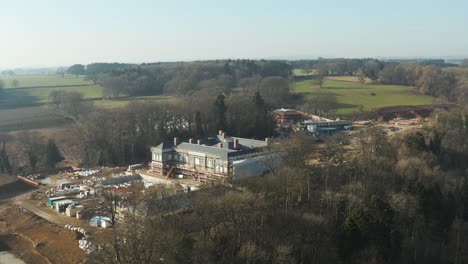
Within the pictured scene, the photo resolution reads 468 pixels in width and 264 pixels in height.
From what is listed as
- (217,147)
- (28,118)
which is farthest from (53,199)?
(28,118)

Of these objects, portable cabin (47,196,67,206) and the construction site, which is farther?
portable cabin (47,196,67,206)

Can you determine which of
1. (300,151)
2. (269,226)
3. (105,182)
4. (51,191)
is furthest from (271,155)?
(51,191)

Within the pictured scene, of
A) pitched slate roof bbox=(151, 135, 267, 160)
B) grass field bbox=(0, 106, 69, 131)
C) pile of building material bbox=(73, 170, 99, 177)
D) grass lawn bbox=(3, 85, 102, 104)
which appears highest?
grass lawn bbox=(3, 85, 102, 104)

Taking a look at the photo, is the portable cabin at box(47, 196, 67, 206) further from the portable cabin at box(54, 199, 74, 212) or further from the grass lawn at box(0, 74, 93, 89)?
the grass lawn at box(0, 74, 93, 89)

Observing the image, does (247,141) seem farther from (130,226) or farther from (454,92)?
(454,92)

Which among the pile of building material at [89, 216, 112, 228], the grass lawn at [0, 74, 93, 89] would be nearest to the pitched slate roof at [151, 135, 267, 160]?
the pile of building material at [89, 216, 112, 228]

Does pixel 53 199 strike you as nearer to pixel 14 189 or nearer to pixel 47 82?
pixel 14 189

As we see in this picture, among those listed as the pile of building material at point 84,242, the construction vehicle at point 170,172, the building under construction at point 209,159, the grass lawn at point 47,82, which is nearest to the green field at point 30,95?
the grass lawn at point 47,82
